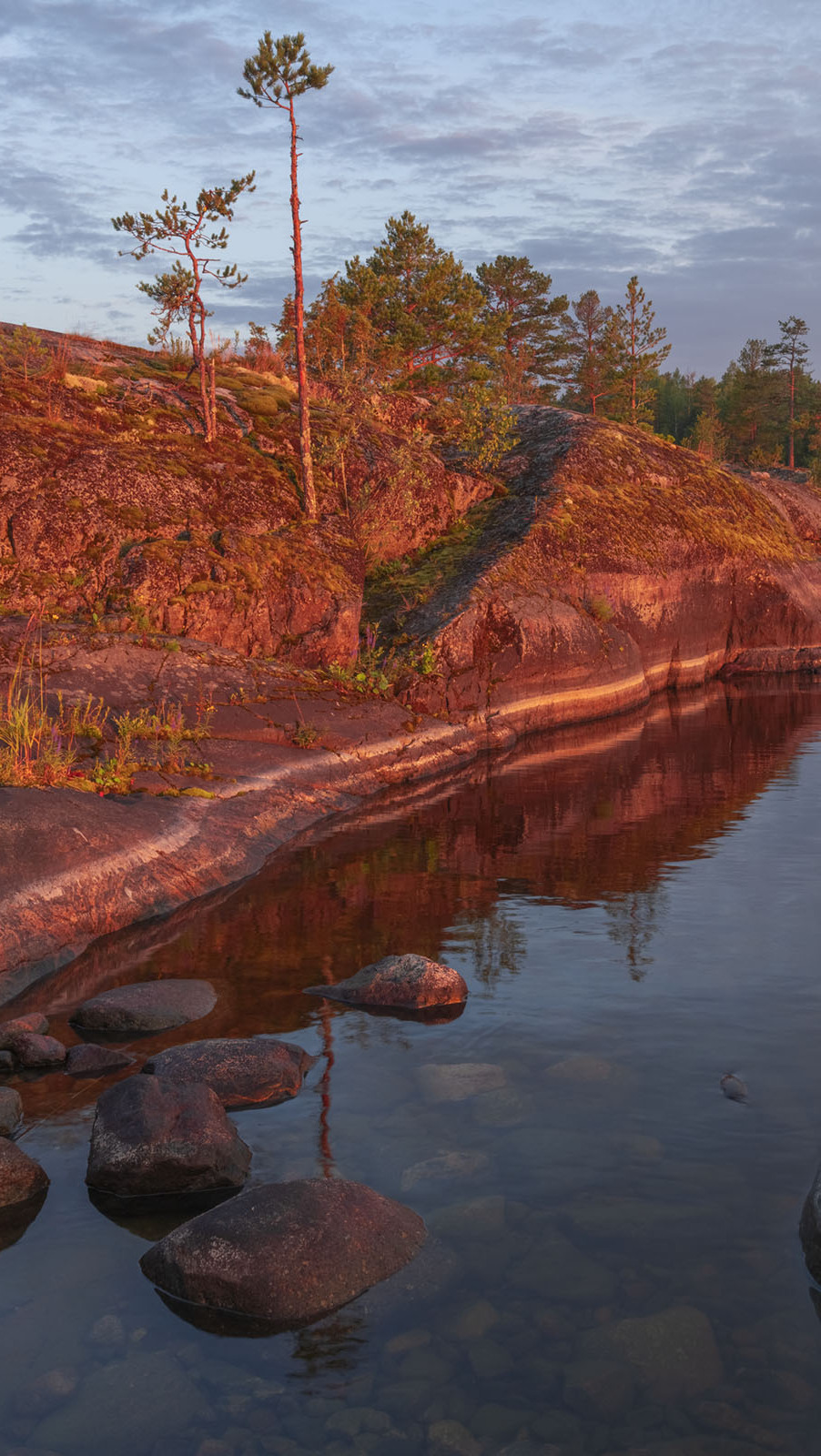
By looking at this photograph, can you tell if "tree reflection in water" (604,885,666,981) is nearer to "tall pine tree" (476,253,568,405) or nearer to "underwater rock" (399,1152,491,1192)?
"underwater rock" (399,1152,491,1192)

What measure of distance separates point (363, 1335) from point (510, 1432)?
→ 38.1 inches

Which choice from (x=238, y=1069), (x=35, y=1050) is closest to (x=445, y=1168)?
(x=238, y=1069)

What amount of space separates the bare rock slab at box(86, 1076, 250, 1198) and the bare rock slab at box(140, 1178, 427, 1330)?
75cm

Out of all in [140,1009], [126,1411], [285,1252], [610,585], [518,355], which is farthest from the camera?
[518,355]

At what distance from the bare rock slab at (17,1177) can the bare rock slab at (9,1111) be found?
0.65 metres

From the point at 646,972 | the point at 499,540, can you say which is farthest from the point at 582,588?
the point at 646,972

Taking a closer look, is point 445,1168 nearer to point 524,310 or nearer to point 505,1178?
point 505,1178

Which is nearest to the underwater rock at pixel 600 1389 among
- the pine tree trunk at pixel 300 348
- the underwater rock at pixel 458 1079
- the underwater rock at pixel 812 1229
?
the underwater rock at pixel 812 1229

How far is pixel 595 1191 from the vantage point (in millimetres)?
7082

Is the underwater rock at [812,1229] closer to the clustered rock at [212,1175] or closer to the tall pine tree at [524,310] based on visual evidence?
the clustered rock at [212,1175]

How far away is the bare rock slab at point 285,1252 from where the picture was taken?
6.04 meters

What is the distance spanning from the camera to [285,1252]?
615 cm

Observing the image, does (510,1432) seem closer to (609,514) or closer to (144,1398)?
(144,1398)

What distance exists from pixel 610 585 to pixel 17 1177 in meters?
26.1
